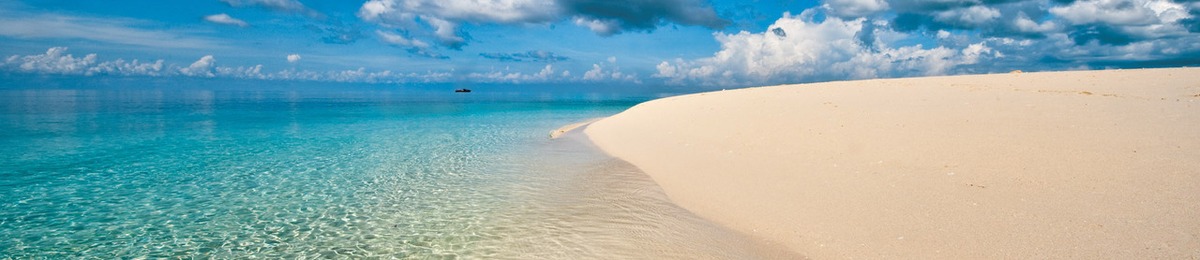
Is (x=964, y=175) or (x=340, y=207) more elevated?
(x=964, y=175)

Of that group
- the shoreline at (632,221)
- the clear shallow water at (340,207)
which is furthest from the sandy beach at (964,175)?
the clear shallow water at (340,207)

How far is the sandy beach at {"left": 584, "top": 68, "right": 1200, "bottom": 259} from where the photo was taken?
6.25m

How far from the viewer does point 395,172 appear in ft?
48.6

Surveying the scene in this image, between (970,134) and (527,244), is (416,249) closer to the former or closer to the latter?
(527,244)

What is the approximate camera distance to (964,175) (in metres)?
8.70

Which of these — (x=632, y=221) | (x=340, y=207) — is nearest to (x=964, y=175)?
(x=632, y=221)

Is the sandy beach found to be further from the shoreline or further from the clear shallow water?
the clear shallow water

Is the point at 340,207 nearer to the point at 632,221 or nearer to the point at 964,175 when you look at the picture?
the point at 632,221

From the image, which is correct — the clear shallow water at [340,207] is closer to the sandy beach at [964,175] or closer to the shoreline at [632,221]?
the shoreline at [632,221]

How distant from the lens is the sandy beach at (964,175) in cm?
625

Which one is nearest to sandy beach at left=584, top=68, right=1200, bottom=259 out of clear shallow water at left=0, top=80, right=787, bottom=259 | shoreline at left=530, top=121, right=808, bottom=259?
shoreline at left=530, top=121, right=808, bottom=259

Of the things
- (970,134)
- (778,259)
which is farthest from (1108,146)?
(778,259)

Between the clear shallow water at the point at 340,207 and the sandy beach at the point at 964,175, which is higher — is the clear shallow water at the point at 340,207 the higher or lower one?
the lower one

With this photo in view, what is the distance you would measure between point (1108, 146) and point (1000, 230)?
5110 mm
